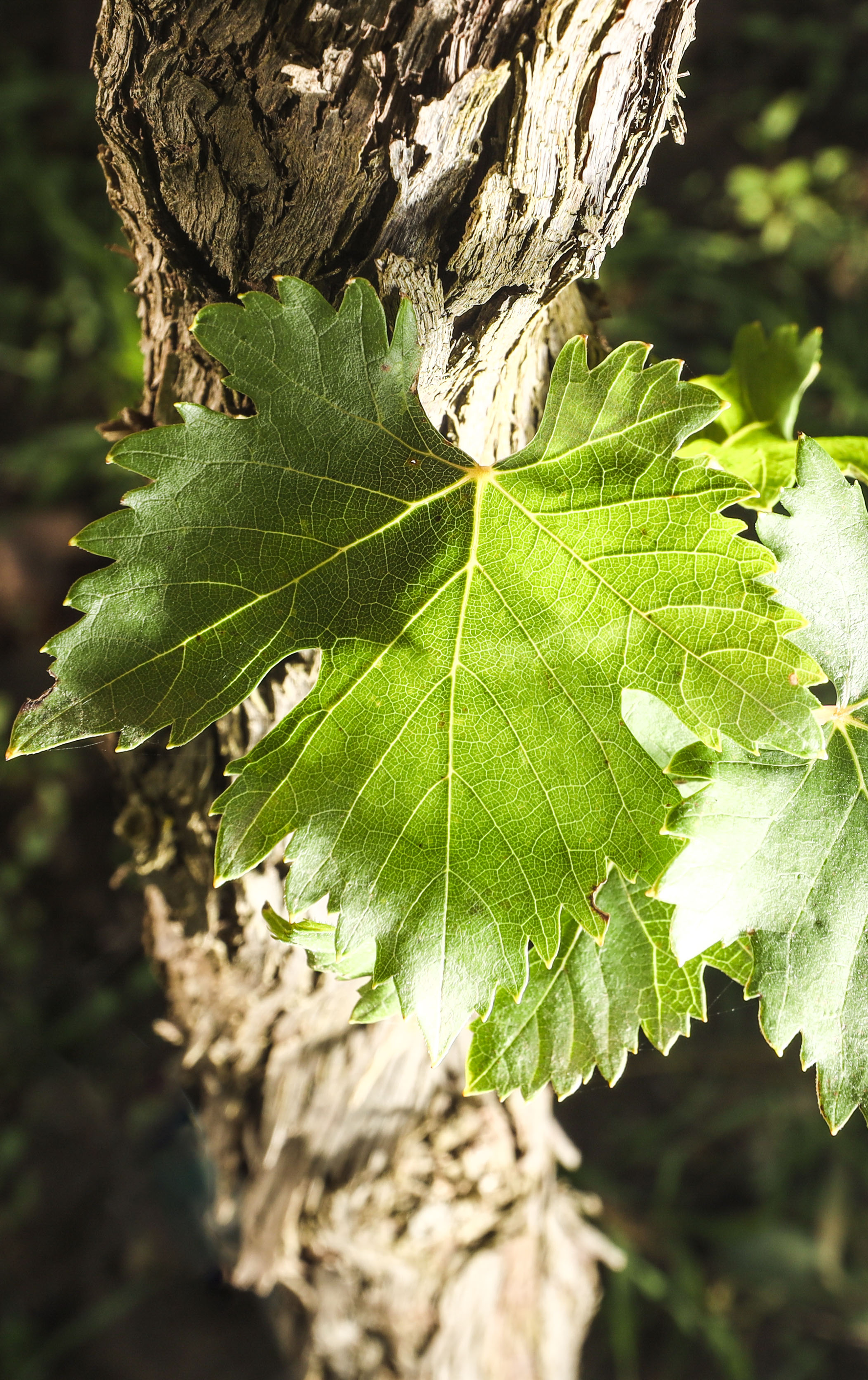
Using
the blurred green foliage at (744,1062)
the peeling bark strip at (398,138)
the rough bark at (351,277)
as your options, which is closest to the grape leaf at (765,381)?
the rough bark at (351,277)

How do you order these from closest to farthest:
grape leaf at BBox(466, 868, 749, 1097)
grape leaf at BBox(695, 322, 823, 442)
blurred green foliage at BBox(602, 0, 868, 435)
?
grape leaf at BBox(466, 868, 749, 1097) < grape leaf at BBox(695, 322, 823, 442) < blurred green foliage at BBox(602, 0, 868, 435)

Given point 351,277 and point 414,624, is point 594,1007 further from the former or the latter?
point 351,277

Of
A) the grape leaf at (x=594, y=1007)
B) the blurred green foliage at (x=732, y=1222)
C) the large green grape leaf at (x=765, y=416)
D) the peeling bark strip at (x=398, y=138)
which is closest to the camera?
the peeling bark strip at (x=398, y=138)

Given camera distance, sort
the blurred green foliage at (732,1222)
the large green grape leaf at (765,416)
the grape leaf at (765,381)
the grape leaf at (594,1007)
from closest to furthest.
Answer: the grape leaf at (594,1007) → the large green grape leaf at (765,416) → the grape leaf at (765,381) → the blurred green foliage at (732,1222)

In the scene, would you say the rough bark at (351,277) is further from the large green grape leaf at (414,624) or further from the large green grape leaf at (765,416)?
the large green grape leaf at (765,416)

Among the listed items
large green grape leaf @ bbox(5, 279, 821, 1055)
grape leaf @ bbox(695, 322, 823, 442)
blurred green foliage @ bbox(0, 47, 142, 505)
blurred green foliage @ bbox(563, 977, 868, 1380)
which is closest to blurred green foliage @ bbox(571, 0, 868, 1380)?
blurred green foliage @ bbox(563, 977, 868, 1380)

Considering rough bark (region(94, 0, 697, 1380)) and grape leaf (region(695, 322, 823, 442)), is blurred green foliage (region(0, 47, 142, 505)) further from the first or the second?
grape leaf (region(695, 322, 823, 442))

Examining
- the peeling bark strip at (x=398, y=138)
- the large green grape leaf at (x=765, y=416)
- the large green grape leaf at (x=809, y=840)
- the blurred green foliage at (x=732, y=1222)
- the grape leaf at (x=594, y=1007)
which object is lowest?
the blurred green foliage at (x=732, y=1222)
